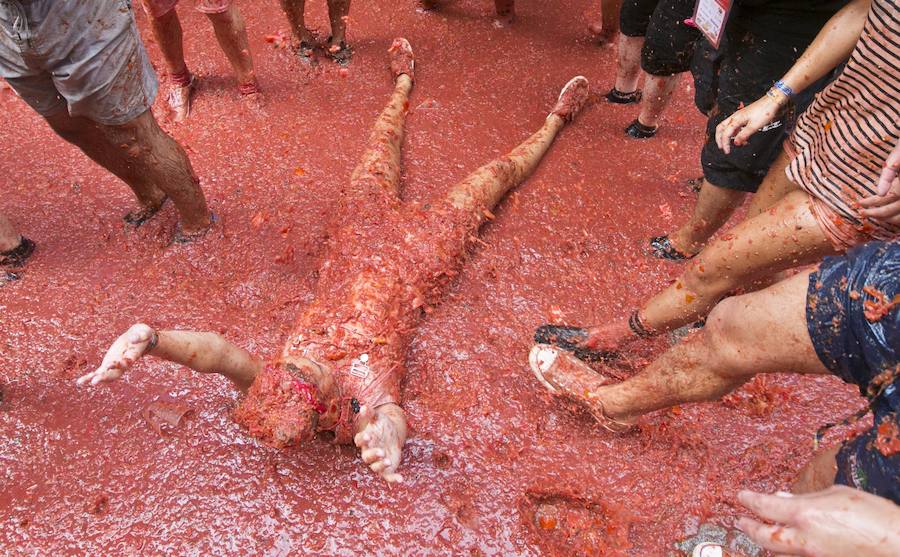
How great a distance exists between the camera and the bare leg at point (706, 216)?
2.35 m

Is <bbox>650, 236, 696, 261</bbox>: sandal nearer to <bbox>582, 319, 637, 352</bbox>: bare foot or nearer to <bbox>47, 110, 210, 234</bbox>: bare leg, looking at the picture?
<bbox>582, 319, 637, 352</bbox>: bare foot

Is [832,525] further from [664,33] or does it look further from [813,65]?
[664,33]

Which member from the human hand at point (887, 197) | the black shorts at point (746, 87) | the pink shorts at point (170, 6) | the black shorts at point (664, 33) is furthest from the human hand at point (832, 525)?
the pink shorts at point (170, 6)

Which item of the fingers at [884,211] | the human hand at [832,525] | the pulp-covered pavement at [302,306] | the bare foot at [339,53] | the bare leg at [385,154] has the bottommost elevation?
the pulp-covered pavement at [302,306]

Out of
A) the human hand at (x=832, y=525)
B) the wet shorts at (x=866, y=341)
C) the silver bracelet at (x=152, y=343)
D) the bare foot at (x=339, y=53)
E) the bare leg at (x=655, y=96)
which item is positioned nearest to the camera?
the human hand at (x=832, y=525)

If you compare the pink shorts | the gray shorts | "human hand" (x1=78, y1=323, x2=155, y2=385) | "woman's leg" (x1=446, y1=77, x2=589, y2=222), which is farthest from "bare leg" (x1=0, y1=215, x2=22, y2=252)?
"woman's leg" (x1=446, y1=77, x2=589, y2=222)

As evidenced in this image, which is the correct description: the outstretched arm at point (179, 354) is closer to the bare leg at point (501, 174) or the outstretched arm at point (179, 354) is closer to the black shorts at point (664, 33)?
the bare leg at point (501, 174)

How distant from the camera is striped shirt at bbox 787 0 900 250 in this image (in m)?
Result: 1.44

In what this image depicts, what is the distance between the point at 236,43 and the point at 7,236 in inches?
61.7

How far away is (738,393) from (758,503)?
1.30 m

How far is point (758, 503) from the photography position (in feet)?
3.37

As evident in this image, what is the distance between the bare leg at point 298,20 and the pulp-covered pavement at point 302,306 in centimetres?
19

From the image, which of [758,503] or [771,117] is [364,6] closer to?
[771,117]

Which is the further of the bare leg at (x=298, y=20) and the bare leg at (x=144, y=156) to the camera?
the bare leg at (x=298, y=20)
